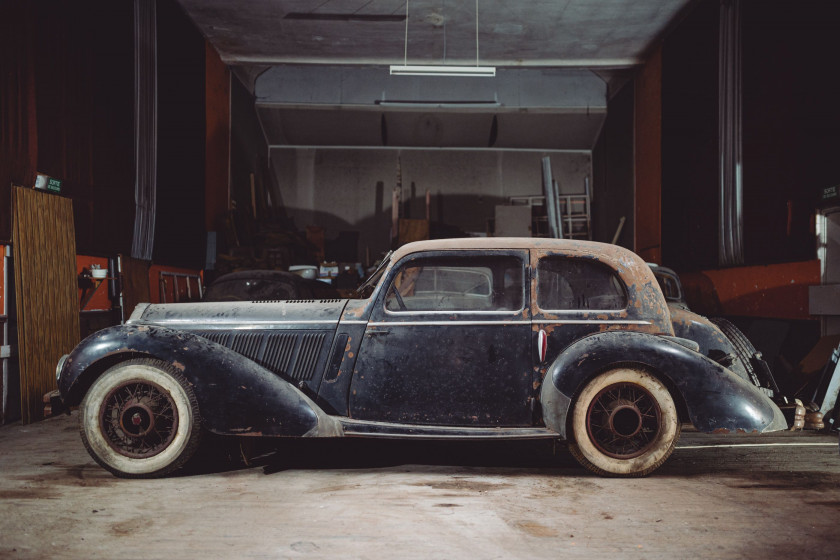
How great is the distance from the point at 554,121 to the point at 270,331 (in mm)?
11944

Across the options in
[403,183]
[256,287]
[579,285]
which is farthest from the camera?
[403,183]

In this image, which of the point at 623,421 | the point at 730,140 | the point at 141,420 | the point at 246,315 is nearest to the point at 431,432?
the point at 623,421

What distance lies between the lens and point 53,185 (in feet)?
19.4

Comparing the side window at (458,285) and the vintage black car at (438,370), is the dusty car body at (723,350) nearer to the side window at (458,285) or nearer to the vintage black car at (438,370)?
the vintage black car at (438,370)

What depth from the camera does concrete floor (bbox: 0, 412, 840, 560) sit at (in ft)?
8.13

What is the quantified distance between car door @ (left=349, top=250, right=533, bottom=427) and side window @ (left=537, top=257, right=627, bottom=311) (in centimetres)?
17

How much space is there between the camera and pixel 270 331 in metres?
3.68

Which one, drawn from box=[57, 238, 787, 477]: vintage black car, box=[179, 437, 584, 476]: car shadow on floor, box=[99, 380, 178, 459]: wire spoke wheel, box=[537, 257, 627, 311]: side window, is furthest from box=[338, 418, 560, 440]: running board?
box=[99, 380, 178, 459]: wire spoke wheel

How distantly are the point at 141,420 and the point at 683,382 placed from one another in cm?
306

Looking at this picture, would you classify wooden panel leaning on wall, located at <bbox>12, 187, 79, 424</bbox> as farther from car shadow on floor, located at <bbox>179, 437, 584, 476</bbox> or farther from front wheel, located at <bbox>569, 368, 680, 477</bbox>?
front wheel, located at <bbox>569, 368, 680, 477</bbox>

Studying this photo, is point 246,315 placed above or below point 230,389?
above

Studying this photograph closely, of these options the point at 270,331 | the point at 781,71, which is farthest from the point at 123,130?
the point at 781,71

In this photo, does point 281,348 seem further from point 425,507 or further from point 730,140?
point 730,140

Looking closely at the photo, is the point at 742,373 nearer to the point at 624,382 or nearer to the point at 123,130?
the point at 624,382
